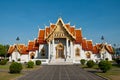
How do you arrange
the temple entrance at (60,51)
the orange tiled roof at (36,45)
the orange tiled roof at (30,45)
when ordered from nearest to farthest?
1. the temple entrance at (60,51)
2. the orange tiled roof at (36,45)
3. the orange tiled roof at (30,45)

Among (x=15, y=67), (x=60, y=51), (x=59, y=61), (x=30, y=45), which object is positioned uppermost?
(x=30, y=45)

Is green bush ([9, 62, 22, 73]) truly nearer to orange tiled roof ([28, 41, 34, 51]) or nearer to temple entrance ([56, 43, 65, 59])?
temple entrance ([56, 43, 65, 59])

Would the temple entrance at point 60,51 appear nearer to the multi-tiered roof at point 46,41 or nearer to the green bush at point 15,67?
the multi-tiered roof at point 46,41

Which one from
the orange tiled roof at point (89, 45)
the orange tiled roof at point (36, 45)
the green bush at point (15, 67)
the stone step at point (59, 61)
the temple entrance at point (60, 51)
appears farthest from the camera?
the orange tiled roof at point (89, 45)

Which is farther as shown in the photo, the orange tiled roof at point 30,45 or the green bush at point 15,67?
the orange tiled roof at point 30,45

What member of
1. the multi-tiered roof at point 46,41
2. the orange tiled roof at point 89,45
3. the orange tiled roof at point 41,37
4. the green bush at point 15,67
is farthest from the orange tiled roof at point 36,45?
the green bush at point 15,67

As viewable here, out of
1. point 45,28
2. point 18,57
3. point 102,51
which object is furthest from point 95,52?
point 18,57

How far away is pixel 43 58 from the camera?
6094cm

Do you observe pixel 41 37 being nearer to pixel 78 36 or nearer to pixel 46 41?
pixel 46 41

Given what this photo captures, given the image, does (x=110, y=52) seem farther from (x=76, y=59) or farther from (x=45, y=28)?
(x=45, y=28)

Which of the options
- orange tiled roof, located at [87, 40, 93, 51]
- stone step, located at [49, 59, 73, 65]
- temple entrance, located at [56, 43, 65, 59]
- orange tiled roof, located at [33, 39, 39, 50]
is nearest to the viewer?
stone step, located at [49, 59, 73, 65]

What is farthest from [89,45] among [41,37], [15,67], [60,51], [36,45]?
[15,67]

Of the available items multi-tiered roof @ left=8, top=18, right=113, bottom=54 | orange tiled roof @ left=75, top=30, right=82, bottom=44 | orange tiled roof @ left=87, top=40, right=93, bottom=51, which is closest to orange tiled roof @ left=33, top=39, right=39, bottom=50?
multi-tiered roof @ left=8, top=18, right=113, bottom=54

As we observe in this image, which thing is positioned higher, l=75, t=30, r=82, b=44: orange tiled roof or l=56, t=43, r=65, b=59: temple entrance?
l=75, t=30, r=82, b=44: orange tiled roof
